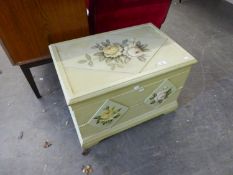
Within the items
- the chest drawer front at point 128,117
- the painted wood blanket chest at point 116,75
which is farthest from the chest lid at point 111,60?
the chest drawer front at point 128,117

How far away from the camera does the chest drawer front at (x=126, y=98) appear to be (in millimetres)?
763

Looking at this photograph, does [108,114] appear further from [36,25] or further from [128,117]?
[36,25]

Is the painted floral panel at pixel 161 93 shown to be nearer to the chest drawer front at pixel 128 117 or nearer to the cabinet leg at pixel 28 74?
the chest drawer front at pixel 128 117

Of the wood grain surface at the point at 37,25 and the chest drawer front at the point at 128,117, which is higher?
the wood grain surface at the point at 37,25

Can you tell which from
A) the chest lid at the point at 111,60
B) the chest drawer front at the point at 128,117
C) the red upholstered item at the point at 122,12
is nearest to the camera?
the chest lid at the point at 111,60

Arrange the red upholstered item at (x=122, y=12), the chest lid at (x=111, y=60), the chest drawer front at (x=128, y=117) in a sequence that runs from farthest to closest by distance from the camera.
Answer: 1. the red upholstered item at (x=122, y=12)
2. the chest drawer front at (x=128, y=117)
3. the chest lid at (x=111, y=60)

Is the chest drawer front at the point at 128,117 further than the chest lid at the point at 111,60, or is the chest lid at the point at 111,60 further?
the chest drawer front at the point at 128,117

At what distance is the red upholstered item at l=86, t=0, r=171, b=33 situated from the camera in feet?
3.32

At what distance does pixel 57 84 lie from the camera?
4.35ft

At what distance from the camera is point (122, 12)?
107 centimetres

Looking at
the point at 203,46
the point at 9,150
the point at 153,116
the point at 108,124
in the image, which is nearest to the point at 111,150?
the point at 108,124

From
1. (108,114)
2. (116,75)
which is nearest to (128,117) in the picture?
(108,114)

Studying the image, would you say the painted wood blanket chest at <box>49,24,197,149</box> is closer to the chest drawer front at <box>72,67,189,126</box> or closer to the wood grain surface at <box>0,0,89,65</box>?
the chest drawer front at <box>72,67,189,126</box>

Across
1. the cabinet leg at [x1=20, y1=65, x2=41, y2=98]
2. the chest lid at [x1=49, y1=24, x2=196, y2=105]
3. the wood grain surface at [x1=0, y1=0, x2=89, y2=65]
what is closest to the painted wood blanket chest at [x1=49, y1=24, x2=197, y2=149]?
the chest lid at [x1=49, y1=24, x2=196, y2=105]
